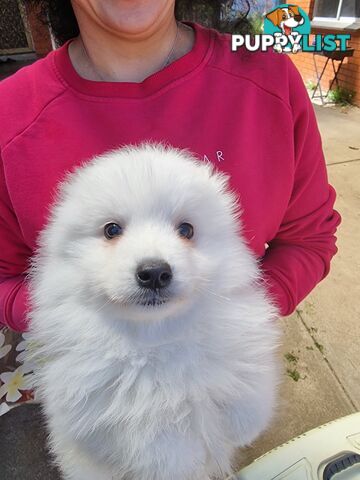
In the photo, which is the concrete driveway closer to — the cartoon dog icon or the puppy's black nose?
the puppy's black nose

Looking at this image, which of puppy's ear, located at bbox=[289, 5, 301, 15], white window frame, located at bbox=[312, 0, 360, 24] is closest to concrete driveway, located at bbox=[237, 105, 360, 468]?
puppy's ear, located at bbox=[289, 5, 301, 15]

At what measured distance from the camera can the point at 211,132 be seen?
1.00 metres

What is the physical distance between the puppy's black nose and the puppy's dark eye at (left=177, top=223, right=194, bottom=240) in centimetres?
11

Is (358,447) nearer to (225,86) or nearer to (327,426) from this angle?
(327,426)

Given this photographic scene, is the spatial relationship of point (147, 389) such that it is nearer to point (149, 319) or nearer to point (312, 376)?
point (149, 319)

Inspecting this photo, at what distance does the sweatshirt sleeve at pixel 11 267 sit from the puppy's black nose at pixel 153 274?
18.0 inches

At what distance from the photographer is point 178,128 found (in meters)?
0.99

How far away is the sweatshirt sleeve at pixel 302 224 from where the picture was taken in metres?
1.06

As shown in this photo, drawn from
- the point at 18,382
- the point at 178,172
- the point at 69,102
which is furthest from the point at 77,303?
the point at 18,382

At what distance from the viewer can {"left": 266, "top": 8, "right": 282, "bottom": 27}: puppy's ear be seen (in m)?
4.48

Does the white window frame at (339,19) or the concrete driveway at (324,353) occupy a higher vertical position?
the white window frame at (339,19)

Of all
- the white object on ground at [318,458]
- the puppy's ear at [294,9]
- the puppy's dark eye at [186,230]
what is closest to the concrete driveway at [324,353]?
the white object on ground at [318,458]

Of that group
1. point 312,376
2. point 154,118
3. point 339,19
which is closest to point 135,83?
point 154,118

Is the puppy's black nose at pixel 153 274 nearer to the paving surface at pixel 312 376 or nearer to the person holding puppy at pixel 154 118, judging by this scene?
the person holding puppy at pixel 154 118
